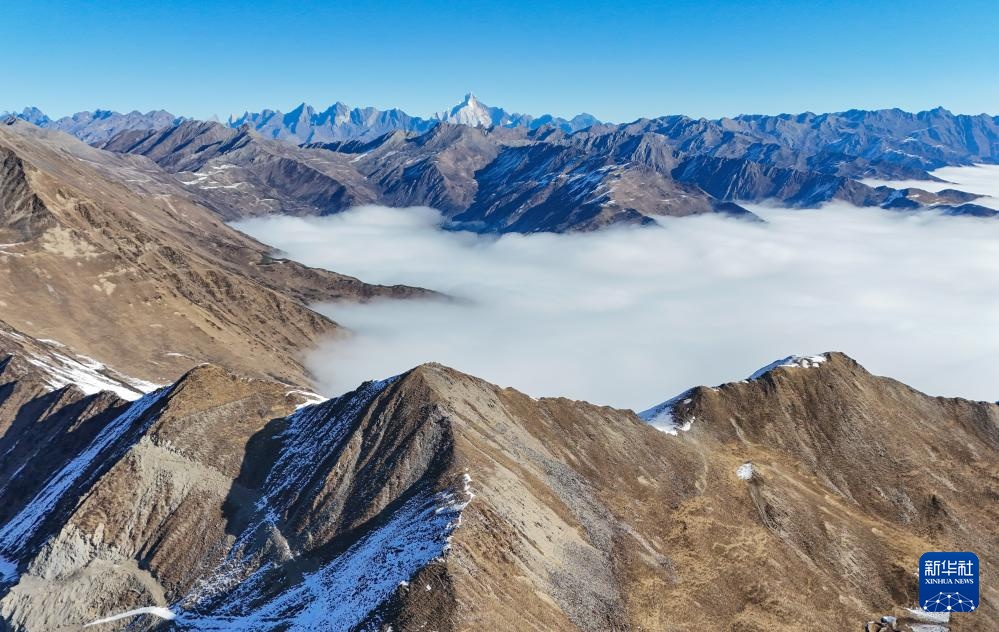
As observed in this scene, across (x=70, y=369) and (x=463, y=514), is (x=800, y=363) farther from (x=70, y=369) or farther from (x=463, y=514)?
(x=70, y=369)

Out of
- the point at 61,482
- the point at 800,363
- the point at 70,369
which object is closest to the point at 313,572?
the point at 61,482

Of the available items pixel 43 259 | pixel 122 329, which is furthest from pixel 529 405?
pixel 43 259

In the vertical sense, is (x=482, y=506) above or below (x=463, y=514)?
above

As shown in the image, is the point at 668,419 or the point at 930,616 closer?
the point at 930,616

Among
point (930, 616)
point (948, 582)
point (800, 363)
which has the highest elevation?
point (800, 363)

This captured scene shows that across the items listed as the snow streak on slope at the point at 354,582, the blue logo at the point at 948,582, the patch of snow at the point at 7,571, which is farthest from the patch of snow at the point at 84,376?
the blue logo at the point at 948,582

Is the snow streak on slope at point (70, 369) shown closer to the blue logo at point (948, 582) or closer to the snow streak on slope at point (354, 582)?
the snow streak on slope at point (354, 582)

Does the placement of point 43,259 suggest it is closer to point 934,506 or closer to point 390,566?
point 390,566
